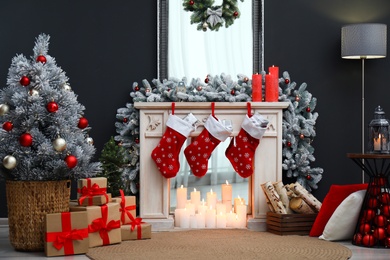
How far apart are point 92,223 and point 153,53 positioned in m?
1.80

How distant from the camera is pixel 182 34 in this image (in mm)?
5750

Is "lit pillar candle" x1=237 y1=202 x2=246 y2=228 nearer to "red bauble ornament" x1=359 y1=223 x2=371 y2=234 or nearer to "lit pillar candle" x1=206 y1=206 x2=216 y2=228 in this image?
"lit pillar candle" x1=206 y1=206 x2=216 y2=228

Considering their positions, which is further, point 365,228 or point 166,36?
point 166,36

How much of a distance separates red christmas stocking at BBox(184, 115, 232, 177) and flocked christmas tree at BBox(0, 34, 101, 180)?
1.15 m

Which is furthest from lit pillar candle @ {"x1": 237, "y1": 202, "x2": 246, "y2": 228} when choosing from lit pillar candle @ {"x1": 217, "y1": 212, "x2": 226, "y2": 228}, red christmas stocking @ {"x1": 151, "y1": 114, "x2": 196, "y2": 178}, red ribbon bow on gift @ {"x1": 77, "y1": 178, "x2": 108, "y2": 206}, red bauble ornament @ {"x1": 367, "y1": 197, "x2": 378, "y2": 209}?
red ribbon bow on gift @ {"x1": 77, "y1": 178, "x2": 108, "y2": 206}

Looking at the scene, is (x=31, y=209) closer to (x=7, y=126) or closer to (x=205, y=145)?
(x=7, y=126)

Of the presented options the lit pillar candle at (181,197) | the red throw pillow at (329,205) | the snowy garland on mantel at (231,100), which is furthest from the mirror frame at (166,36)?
the red throw pillow at (329,205)

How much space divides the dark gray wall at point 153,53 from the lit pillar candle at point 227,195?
1.79 feet

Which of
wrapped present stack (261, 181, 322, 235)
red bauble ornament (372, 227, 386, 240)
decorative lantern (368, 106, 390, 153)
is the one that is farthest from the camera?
wrapped present stack (261, 181, 322, 235)

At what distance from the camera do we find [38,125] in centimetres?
447

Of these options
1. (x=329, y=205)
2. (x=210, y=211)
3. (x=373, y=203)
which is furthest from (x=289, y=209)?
(x=373, y=203)

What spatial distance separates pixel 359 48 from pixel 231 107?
1142 millimetres

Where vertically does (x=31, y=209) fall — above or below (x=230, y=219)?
above

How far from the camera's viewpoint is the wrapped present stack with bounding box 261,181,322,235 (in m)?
5.16
